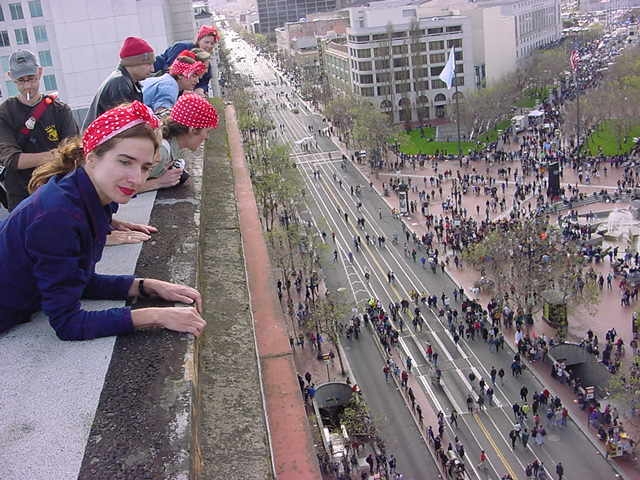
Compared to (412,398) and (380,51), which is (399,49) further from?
(412,398)

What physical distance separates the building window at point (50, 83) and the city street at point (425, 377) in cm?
1393

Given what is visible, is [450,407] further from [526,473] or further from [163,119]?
[163,119]

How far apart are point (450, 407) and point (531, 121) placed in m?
41.4

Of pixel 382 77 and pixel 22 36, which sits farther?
pixel 382 77

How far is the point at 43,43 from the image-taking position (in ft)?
95.2

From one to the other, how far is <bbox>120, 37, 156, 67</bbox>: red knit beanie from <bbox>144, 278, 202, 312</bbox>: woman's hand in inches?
153

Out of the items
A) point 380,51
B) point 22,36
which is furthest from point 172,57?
point 380,51

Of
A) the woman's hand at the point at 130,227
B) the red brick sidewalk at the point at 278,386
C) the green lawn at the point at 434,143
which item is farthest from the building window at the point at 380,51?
the woman's hand at the point at 130,227

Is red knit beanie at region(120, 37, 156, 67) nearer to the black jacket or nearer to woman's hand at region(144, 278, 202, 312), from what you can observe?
the black jacket

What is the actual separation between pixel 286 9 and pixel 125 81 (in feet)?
466

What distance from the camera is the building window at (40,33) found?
28.8m

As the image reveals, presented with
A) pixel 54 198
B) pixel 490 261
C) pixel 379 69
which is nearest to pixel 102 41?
pixel 490 261

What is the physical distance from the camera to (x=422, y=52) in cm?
6150

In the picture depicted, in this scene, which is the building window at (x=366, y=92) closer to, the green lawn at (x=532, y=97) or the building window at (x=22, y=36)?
the green lawn at (x=532, y=97)
